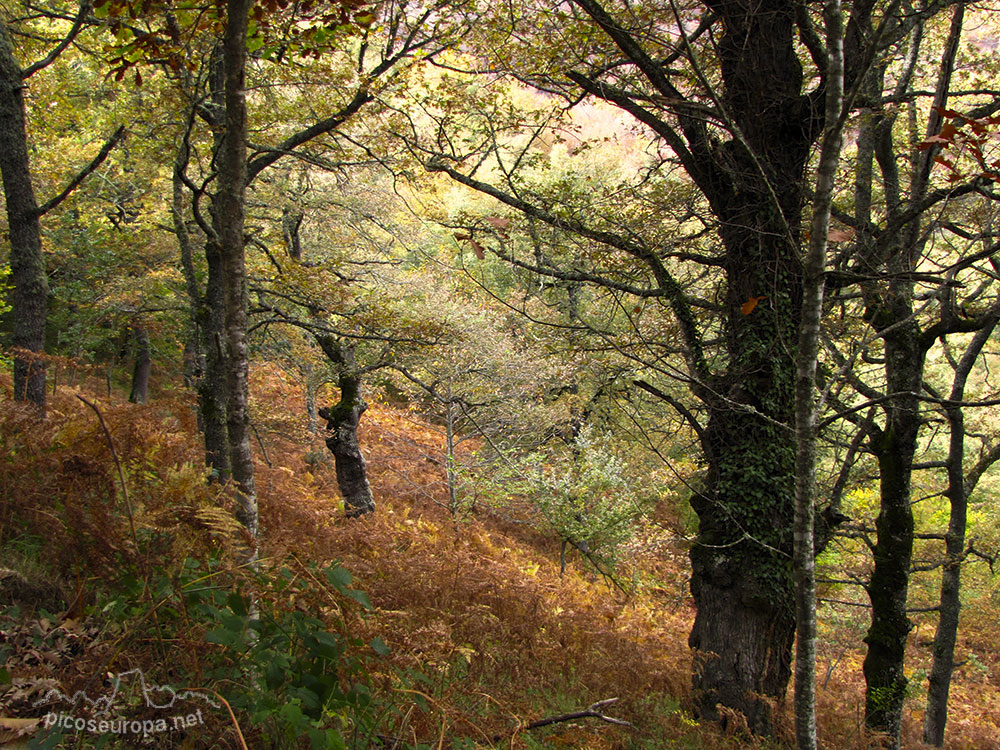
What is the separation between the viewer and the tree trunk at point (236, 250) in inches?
123

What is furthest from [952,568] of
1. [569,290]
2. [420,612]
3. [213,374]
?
[213,374]

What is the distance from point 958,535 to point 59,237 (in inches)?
771

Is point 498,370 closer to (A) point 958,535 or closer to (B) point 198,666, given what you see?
(A) point 958,535

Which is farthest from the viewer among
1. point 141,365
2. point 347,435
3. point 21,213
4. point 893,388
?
point 141,365

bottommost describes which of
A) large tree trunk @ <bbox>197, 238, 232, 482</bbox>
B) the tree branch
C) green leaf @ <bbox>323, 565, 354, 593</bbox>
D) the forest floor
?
the forest floor

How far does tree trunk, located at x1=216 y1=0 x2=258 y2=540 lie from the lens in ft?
10.2

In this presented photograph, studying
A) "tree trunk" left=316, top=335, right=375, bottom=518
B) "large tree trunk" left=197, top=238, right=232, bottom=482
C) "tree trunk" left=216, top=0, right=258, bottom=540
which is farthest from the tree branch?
"tree trunk" left=316, top=335, right=375, bottom=518

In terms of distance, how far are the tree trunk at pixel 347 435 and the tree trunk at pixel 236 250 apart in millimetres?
7101

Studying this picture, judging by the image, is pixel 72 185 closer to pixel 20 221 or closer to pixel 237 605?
pixel 20 221

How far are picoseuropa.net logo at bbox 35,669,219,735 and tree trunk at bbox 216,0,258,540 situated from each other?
1.06 meters

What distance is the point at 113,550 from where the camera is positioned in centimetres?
284

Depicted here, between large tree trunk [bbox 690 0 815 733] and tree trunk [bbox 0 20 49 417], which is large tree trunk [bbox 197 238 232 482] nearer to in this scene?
tree trunk [bbox 0 20 49 417]

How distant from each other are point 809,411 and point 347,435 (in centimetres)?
883

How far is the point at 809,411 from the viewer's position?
324 centimetres
